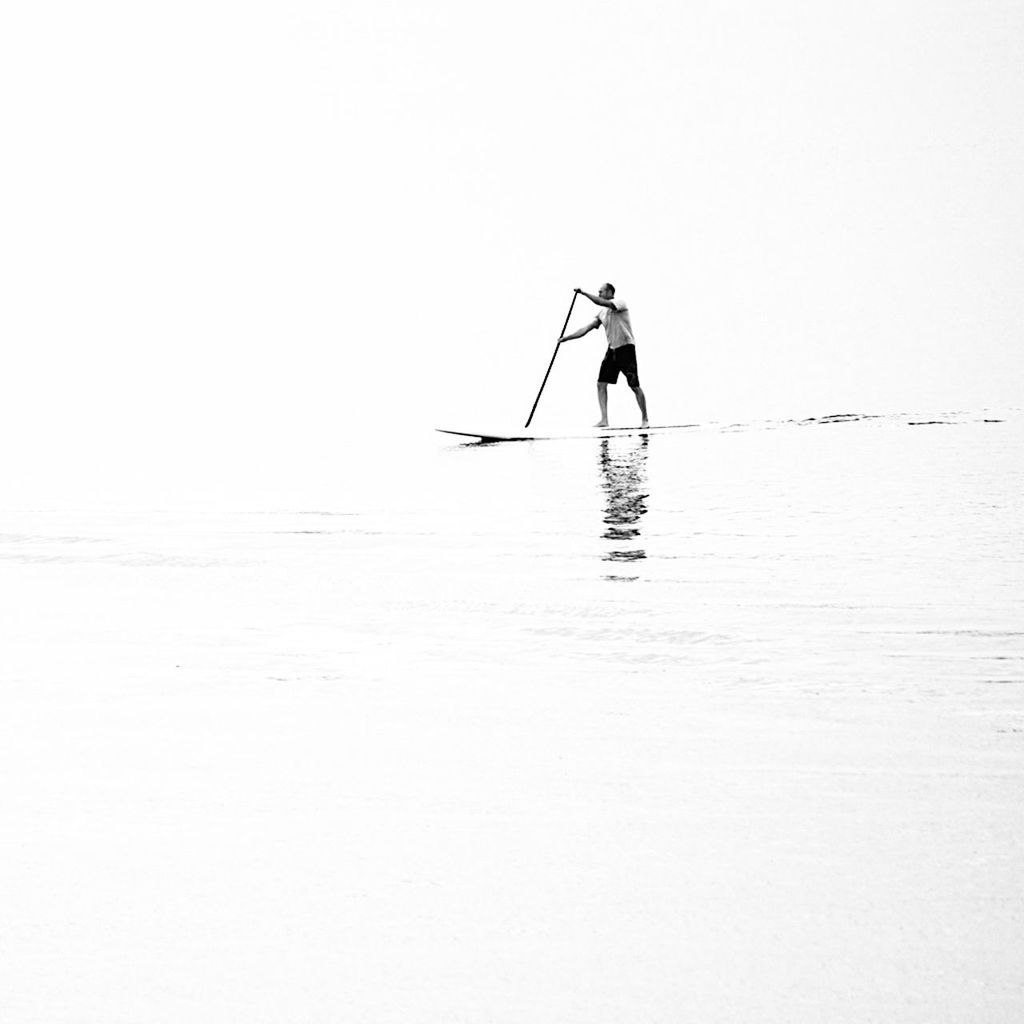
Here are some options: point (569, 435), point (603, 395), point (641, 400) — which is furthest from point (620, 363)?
point (569, 435)

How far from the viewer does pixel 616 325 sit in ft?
67.1

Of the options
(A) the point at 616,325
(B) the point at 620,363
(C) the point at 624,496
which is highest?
(A) the point at 616,325

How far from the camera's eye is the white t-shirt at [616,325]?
2041 centimetres

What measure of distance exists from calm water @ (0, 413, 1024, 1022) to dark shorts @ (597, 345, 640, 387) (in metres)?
12.6

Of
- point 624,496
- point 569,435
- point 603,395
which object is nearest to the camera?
point 624,496

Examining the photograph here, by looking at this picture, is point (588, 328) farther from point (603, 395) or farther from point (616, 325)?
point (603, 395)

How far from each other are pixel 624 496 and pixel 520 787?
26.4ft

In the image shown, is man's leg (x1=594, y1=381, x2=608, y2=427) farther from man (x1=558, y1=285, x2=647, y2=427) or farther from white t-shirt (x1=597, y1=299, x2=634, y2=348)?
white t-shirt (x1=597, y1=299, x2=634, y2=348)

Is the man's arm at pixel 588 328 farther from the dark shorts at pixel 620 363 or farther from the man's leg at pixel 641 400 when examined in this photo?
the man's leg at pixel 641 400

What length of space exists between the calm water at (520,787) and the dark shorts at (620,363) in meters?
12.6

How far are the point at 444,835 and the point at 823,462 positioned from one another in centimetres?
1227

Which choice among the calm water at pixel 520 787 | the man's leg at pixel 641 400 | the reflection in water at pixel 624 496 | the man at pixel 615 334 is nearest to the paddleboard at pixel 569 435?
the man's leg at pixel 641 400

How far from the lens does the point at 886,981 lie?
2.48 m

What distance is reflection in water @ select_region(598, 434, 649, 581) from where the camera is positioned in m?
8.30
